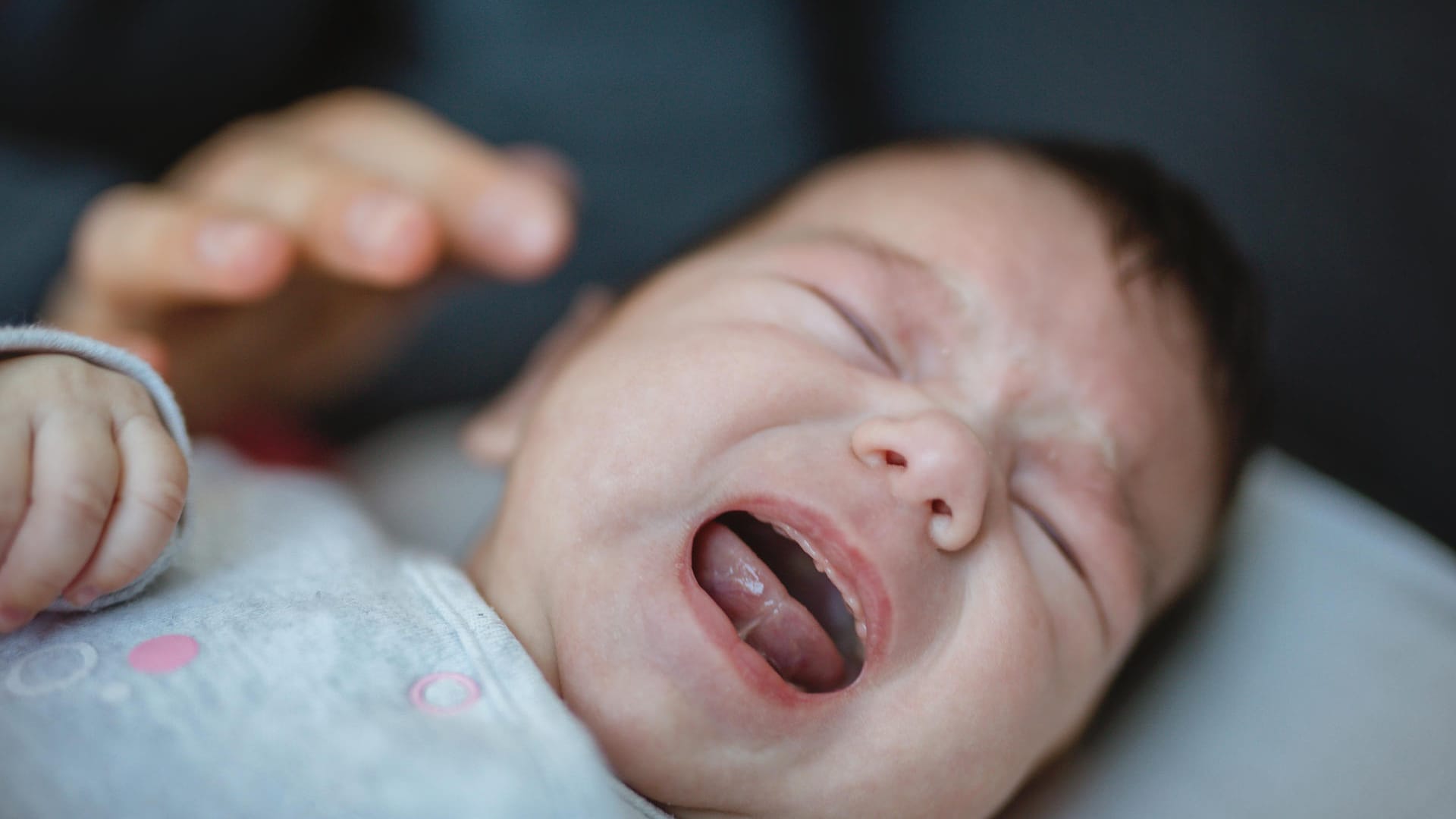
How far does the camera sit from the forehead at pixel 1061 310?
0.88 metres

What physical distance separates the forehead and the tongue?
0.24m

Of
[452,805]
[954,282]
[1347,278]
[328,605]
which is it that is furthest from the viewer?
[1347,278]

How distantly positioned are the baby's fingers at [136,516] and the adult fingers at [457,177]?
22.3 inches

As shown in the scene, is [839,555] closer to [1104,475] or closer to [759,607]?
[759,607]

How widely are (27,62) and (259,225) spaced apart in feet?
1.77

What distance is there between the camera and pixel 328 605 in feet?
2.48

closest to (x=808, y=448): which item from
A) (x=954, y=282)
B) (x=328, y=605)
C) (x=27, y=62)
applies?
(x=954, y=282)

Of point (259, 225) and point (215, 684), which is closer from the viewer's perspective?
point (215, 684)

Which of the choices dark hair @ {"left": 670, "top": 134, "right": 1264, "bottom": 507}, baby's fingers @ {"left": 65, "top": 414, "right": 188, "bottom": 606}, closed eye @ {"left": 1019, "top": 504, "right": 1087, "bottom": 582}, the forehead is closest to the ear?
dark hair @ {"left": 670, "top": 134, "right": 1264, "bottom": 507}

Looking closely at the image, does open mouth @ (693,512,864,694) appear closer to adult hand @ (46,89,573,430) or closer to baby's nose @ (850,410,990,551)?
baby's nose @ (850,410,990,551)

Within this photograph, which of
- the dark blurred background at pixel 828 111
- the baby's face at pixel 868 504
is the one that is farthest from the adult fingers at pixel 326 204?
the baby's face at pixel 868 504

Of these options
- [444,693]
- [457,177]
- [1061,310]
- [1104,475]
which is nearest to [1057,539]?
[1104,475]

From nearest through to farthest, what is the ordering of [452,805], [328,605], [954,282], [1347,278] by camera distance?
[452,805]
[328,605]
[954,282]
[1347,278]

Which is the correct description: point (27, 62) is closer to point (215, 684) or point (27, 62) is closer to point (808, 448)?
point (215, 684)
